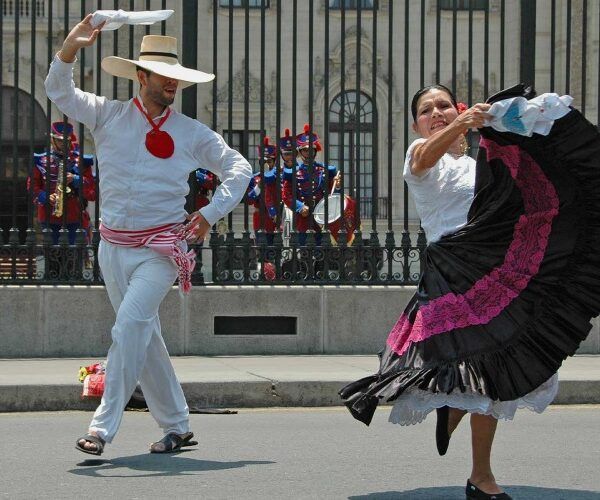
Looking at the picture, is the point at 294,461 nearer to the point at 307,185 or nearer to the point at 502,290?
the point at 502,290

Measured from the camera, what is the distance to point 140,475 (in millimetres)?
6121

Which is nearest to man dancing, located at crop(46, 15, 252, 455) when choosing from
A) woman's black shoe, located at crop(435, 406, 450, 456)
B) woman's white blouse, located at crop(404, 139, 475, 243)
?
woman's white blouse, located at crop(404, 139, 475, 243)

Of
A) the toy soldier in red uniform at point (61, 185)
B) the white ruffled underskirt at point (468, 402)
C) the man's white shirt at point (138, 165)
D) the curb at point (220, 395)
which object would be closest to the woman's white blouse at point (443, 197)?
the white ruffled underskirt at point (468, 402)

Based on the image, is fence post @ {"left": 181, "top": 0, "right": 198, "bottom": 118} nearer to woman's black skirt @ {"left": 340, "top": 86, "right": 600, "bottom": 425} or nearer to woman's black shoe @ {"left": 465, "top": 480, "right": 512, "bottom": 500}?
woman's black skirt @ {"left": 340, "top": 86, "right": 600, "bottom": 425}

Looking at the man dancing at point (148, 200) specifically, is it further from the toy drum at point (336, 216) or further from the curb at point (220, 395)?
the toy drum at point (336, 216)

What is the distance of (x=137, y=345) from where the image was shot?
6551mm

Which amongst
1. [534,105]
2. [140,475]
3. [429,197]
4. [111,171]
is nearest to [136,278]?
[111,171]

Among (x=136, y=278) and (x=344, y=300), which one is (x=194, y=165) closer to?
(x=136, y=278)

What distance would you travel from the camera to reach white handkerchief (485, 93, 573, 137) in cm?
505

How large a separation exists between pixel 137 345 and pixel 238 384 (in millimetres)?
2489

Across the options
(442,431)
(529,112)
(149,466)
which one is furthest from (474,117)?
(149,466)

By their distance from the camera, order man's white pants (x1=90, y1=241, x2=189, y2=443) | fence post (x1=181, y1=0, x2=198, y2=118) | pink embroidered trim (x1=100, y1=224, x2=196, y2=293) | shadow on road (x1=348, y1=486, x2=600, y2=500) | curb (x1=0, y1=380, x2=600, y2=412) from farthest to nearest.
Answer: fence post (x1=181, y1=0, x2=198, y2=118) < curb (x1=0, y1=380, x2=600, y2=412) < pink embroidered trim (x1=100, y1=224, x2=196, y2=293) < man's white pants (x1=90, y1=241, x2=189, y2=443) < shadow on road (x1=348, y1=486, x2=600, y2=500)

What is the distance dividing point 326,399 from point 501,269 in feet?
12.9

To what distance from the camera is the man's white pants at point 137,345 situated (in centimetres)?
648
